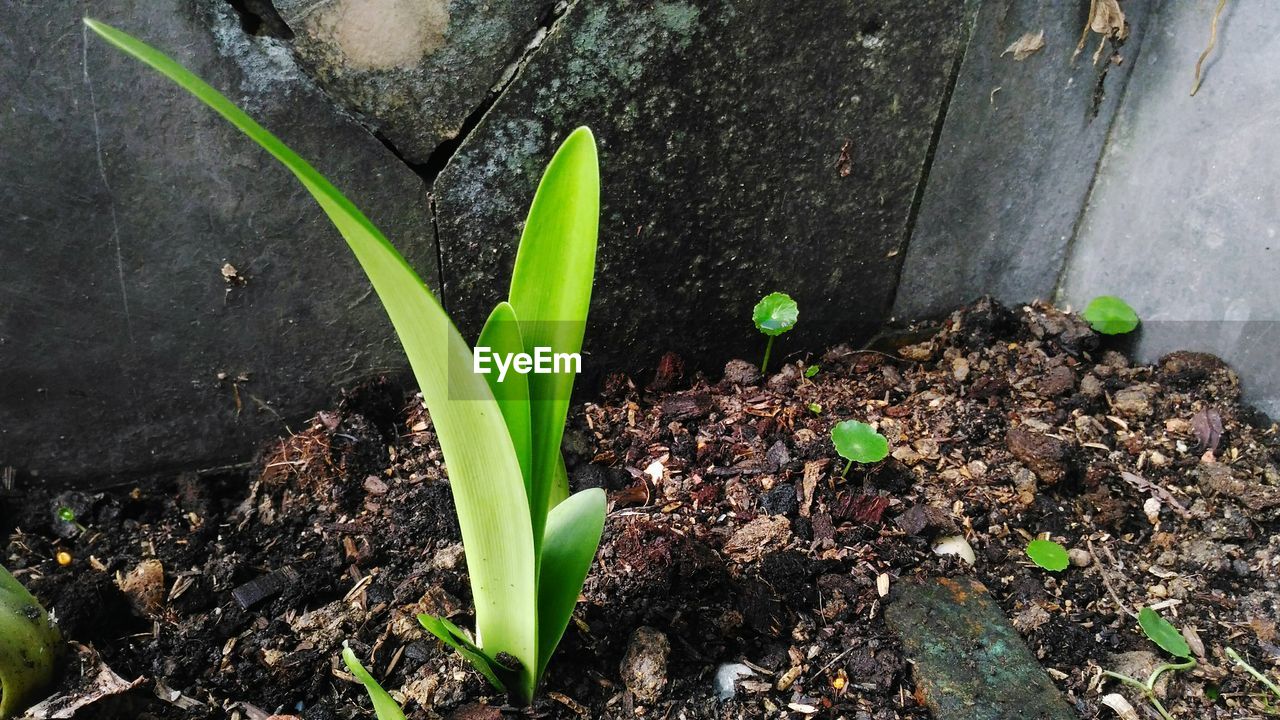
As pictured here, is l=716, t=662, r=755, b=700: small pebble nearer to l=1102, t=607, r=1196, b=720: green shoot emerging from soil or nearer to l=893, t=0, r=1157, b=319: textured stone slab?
l=1102, t=607, r=1196, b=720: green shoot emerging from soil

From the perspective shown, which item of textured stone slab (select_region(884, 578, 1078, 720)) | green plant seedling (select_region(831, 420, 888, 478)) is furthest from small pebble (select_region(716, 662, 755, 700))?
green plant seedling (select_region(831, 420, 888, 478))

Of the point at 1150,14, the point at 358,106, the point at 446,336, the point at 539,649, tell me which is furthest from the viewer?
the point at 1150,14

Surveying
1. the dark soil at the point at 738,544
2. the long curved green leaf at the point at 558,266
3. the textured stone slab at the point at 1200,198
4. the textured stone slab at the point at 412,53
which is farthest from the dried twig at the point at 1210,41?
the long curved green leaf at the point at 558,266

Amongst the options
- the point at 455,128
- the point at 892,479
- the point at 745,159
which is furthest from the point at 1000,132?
the point at 455,128

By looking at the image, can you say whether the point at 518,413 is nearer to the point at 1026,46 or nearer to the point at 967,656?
the point at 967,656

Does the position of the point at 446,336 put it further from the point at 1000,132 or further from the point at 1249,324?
the point at 1249,324

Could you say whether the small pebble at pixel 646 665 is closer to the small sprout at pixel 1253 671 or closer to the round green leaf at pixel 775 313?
the round green leaf at pixel 775 313
